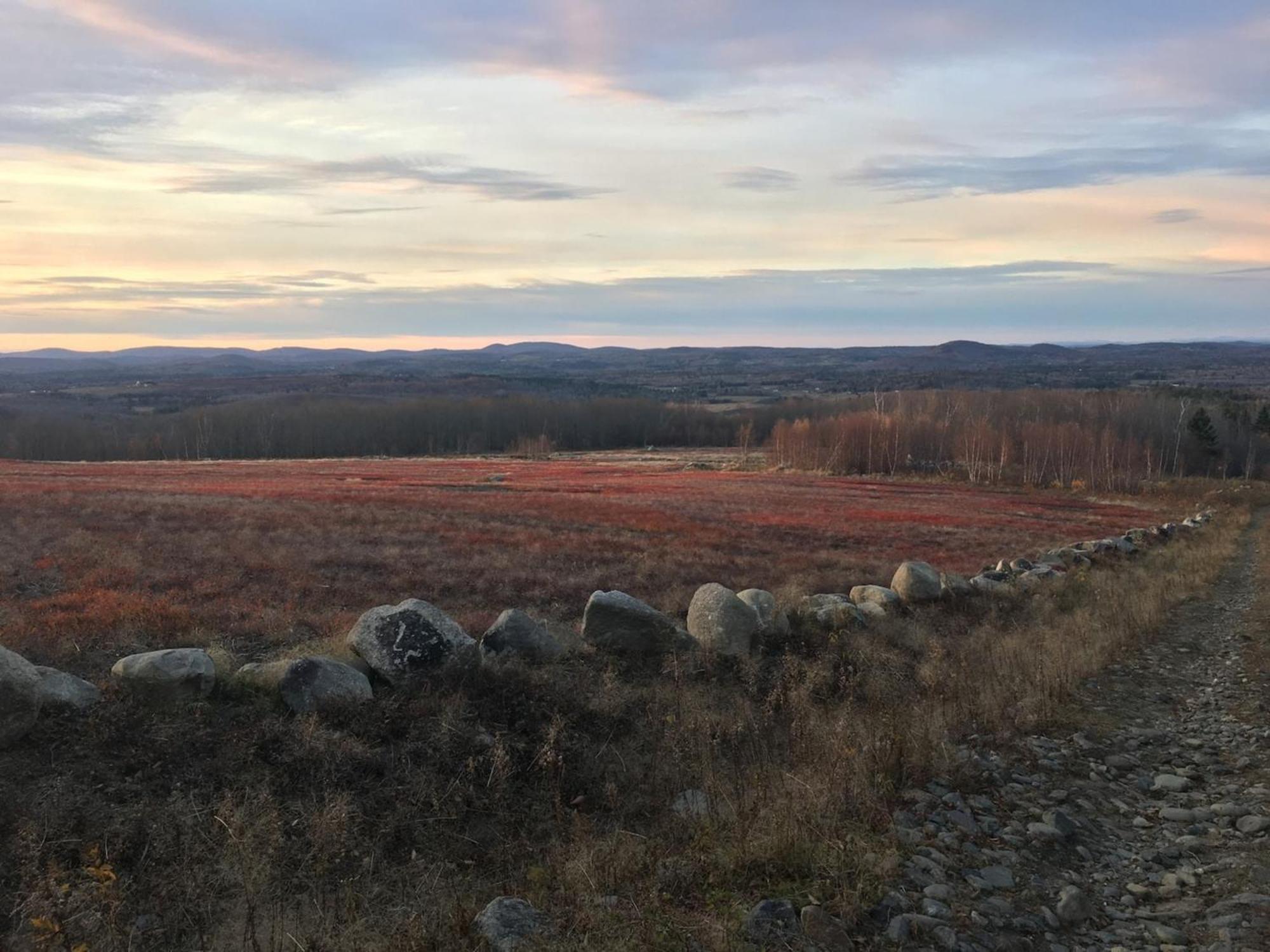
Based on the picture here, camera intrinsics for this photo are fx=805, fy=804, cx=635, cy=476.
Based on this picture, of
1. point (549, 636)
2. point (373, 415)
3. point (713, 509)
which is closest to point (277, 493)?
point (713, 509)

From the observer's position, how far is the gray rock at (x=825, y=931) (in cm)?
497

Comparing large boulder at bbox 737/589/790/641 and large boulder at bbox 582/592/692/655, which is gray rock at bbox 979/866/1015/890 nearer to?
large boulder at bbox 582/592/692/655

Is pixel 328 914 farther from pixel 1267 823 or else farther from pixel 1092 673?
pixel 1092 673

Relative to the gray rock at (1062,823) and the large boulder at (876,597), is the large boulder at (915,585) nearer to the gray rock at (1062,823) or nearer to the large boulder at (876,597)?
the large boulder at (876,597)

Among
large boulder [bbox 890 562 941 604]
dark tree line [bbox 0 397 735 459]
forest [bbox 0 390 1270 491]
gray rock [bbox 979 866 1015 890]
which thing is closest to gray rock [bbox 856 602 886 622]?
large boulder [bbox 890 562 941 604]

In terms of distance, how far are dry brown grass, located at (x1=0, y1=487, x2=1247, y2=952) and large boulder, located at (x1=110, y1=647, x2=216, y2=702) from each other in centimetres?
31

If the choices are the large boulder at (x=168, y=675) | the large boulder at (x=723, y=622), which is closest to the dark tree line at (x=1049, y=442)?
the large boulder at (x=723, y=622)

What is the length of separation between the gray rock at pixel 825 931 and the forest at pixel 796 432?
74.7m

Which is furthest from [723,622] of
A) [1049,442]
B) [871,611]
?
[1049,442]

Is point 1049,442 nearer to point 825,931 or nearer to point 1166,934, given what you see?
point 1166,934

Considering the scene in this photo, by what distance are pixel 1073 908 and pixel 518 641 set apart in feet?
23.5

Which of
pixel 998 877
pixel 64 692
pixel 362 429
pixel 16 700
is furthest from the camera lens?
pixel 362 429

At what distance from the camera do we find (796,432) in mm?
92938

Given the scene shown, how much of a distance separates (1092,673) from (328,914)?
1062cm
